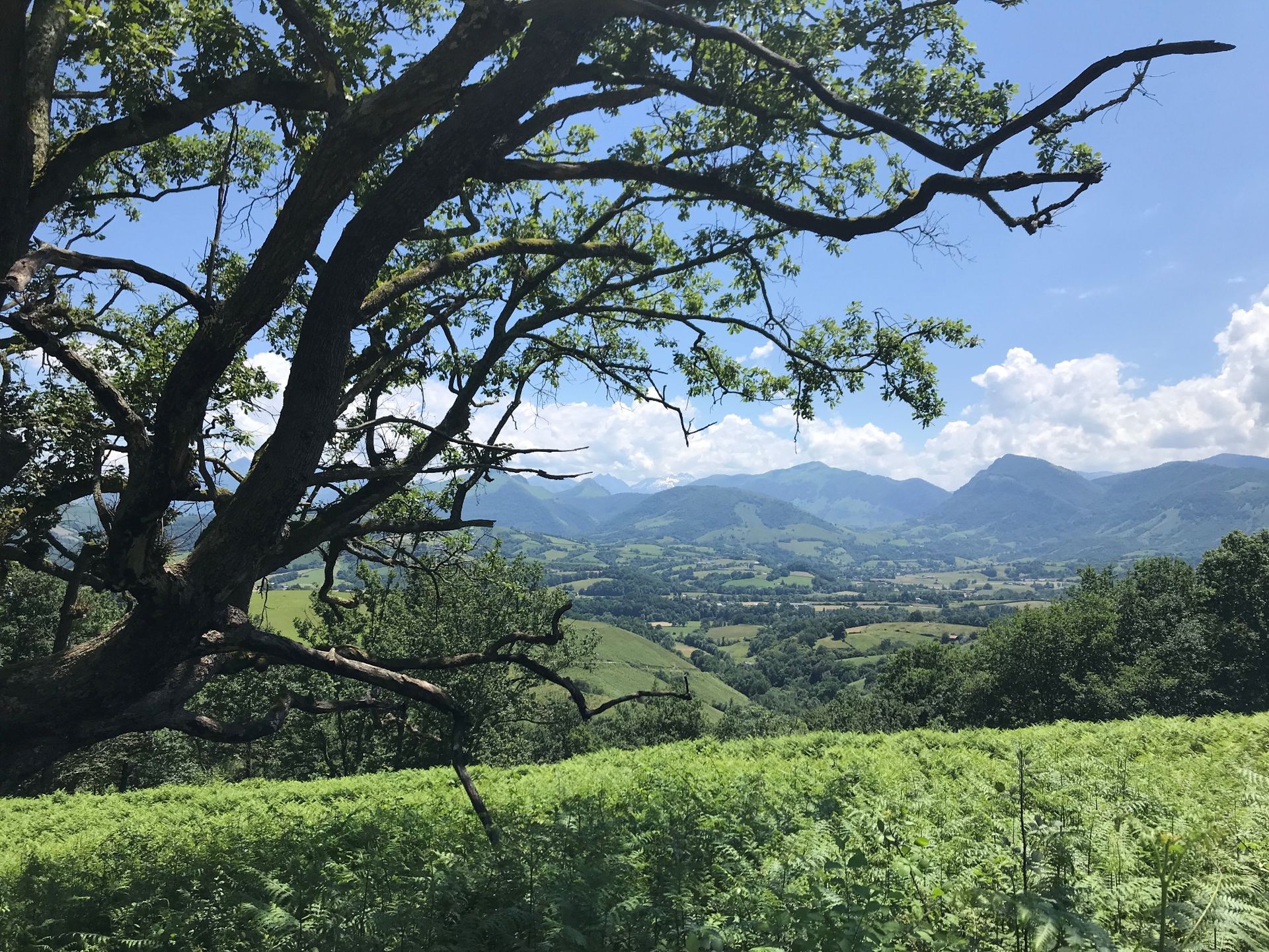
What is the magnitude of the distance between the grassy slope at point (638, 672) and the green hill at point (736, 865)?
9376 centimetres

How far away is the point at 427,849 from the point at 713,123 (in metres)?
8.58

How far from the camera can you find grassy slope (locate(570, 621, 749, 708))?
393ft

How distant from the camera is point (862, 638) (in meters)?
176

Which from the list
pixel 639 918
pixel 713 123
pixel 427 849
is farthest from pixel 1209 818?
pixel 713 123

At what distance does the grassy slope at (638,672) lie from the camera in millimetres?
119875

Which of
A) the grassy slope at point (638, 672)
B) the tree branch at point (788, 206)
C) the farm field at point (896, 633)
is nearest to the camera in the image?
the tree branch at point (788, 206)

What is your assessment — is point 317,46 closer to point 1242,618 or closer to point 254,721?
point 254,721

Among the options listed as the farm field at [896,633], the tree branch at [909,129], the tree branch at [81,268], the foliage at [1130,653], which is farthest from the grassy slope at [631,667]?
the tree branch at [909,129]

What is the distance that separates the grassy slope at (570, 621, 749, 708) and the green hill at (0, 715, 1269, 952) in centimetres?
9376

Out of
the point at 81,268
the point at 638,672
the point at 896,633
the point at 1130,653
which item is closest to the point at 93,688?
the point at 81,268

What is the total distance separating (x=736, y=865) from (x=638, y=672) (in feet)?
434

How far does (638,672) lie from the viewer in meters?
131

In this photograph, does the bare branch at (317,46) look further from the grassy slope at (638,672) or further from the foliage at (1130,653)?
the grassy slope at (638,672)

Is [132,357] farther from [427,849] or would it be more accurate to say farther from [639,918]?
[639,918]
